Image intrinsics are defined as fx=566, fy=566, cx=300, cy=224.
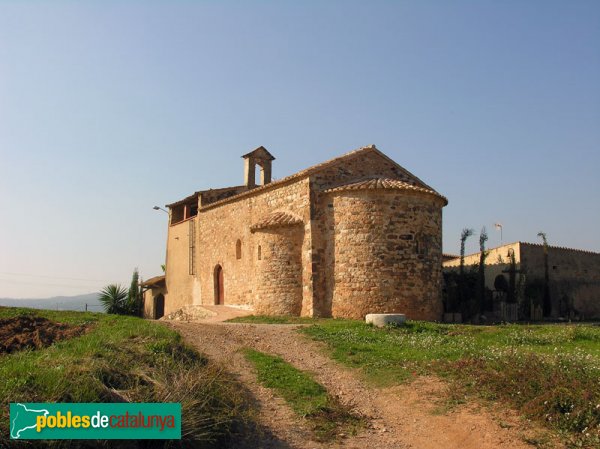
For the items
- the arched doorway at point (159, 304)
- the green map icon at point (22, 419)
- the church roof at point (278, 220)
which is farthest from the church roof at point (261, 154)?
the green map icon at point (22, 419)

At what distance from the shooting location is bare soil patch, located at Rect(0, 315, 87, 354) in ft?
32.4

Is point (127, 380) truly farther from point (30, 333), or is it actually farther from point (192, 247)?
point (192, 247)

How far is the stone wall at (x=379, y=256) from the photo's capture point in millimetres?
19094

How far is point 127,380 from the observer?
780 cm

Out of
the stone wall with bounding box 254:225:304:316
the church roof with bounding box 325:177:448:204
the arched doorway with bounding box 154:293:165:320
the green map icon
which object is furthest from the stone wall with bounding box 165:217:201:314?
the green map icon

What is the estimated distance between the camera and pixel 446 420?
8719mm

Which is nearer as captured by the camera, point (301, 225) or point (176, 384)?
point (176, 384)

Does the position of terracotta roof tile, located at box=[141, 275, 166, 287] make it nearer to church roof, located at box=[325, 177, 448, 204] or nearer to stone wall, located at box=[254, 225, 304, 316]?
stone wall, located at box=[254, 225, 304, 316]

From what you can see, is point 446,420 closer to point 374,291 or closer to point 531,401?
point 531,401

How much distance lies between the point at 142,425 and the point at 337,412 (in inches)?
131

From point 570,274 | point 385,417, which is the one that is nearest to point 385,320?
point 385,417

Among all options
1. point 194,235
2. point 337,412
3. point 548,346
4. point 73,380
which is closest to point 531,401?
point 337,412

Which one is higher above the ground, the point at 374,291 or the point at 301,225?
the point at 301,225

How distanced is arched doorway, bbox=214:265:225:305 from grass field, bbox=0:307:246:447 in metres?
16.0
